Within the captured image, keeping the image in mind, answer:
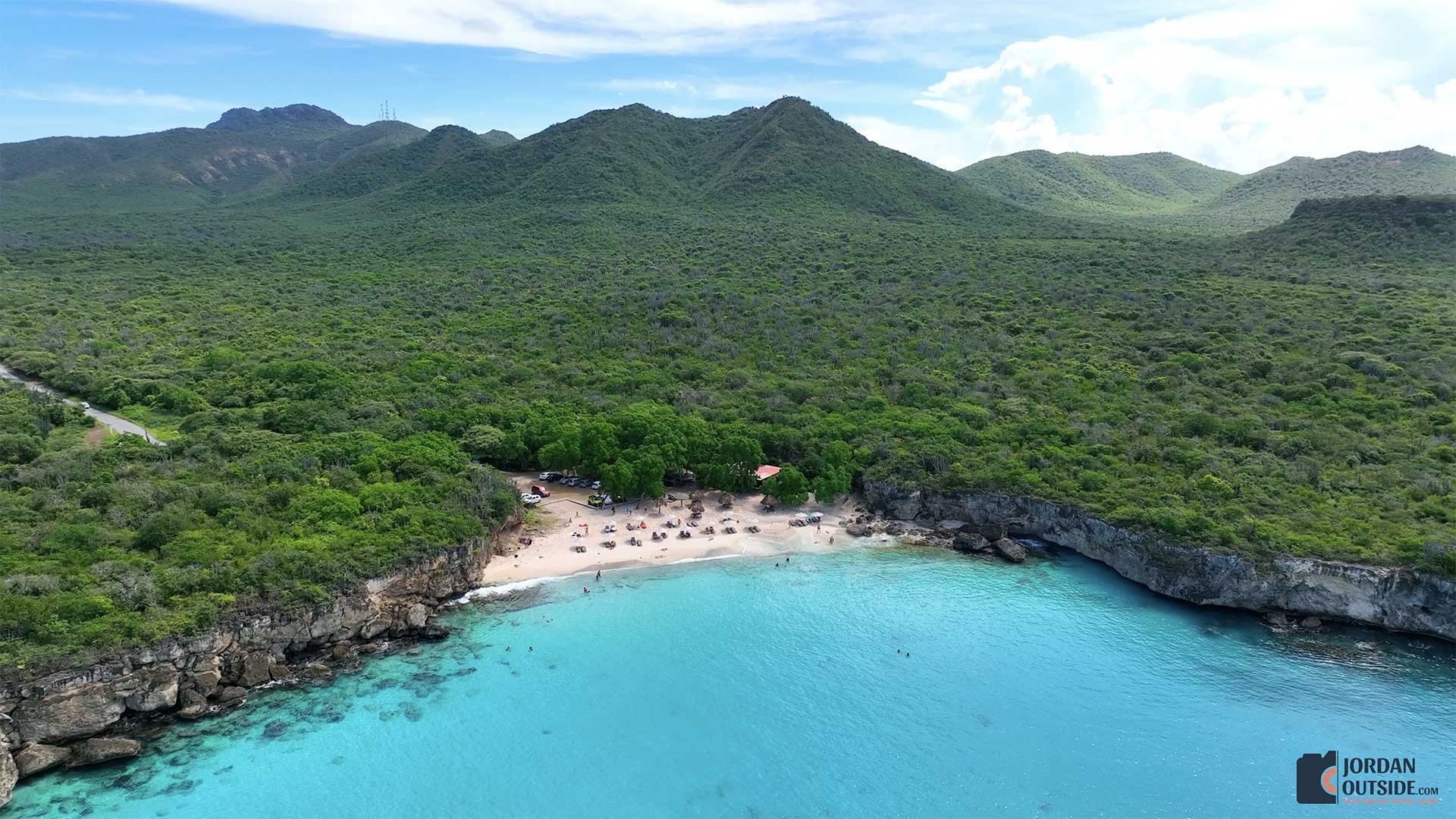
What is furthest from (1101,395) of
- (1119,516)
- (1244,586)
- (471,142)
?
(471,142)

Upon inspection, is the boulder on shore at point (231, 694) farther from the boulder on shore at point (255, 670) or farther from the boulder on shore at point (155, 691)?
the boulder on shore at point (155, 691)

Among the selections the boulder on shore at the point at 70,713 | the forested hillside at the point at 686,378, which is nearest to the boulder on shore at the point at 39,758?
the boulder on shore at the point at 70,713

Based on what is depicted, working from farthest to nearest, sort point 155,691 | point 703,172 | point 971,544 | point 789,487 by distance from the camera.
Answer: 1. point 703,172
2. point 789,487
3. point 971,544
4. point 155,691

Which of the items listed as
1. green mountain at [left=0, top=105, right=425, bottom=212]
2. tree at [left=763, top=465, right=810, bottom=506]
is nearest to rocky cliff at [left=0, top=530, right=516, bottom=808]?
tree at [left=763, top=465, right=810, bottom=506]

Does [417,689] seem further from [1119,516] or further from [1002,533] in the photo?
[1119,516]

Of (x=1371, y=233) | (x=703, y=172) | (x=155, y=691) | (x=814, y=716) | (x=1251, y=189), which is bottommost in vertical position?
(x=814, y=716)

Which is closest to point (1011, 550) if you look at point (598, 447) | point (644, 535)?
point (644, 535)

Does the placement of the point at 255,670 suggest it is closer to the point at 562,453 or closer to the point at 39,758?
the point at 39,758
